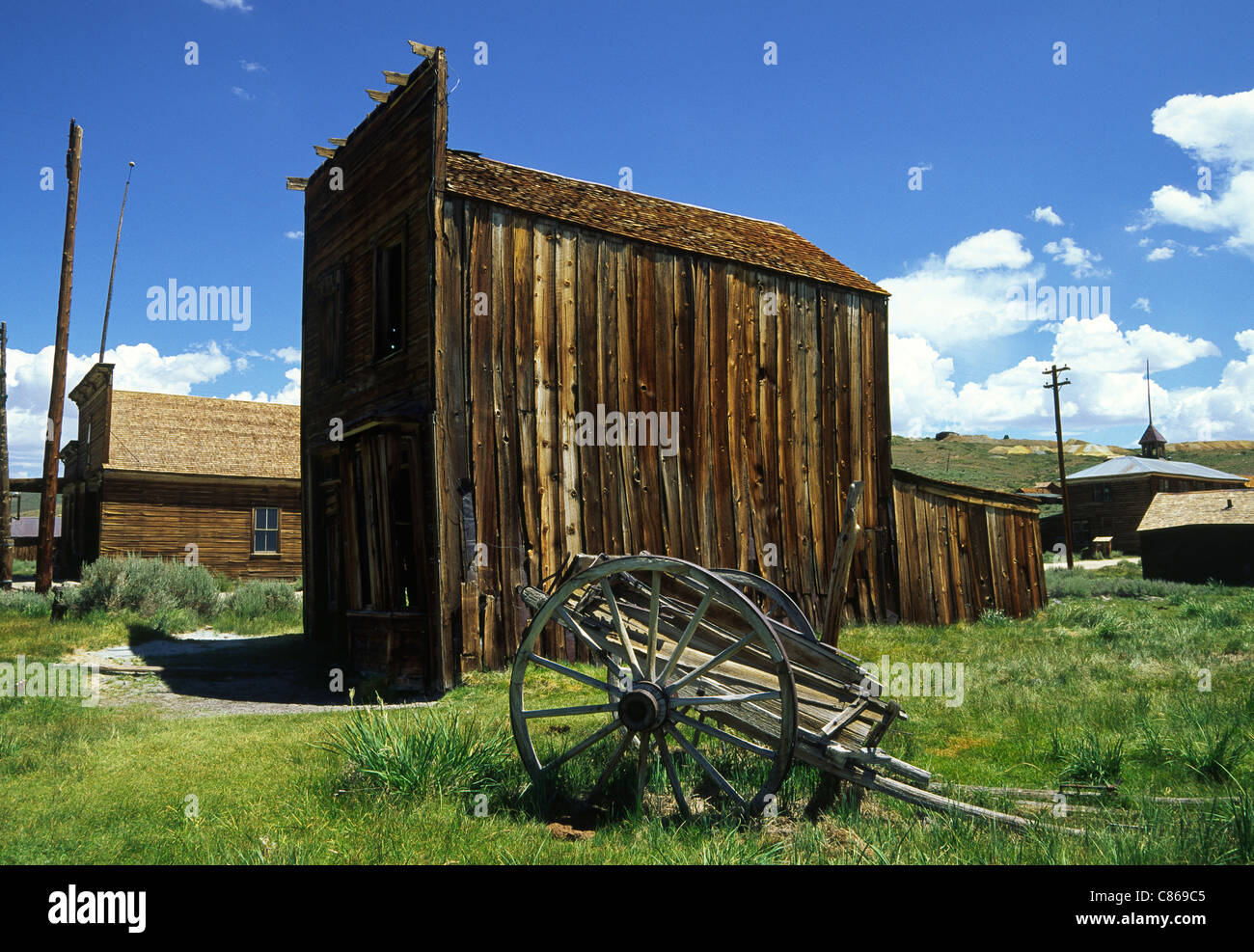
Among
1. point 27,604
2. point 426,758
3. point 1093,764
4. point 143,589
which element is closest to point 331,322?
point 143,589

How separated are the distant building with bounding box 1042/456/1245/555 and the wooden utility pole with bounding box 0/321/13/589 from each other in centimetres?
4068

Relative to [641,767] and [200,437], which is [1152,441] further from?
[641,767]

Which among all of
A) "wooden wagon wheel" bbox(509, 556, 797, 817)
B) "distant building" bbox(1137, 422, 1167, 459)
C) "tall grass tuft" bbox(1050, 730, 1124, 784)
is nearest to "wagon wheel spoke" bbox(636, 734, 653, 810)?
"wooden wagon wheel" bbox(509, 556, 797, 817)

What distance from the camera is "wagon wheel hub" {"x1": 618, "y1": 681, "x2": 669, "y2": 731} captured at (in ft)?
14.7

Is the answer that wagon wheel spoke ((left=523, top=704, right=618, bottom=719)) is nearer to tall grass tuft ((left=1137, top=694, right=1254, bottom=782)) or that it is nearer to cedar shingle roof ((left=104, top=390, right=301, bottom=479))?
tall grass tuft ((left=1137, top=694, right=1254, bottom=782))

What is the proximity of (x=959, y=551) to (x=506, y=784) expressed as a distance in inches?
458

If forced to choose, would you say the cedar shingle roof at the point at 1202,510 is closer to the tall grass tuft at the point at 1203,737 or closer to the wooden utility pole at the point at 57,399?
the tall grass tuft at the point at 1203,737

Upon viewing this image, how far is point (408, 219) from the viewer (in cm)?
1095

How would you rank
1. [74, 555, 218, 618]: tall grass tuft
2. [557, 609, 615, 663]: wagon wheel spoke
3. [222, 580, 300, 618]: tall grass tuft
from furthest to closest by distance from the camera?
1. [222, 580, 300, 618]: tall grass tuft
2. [74, 555, 218, 618]: tall grass tuft
3. [557, 609, 615, 663]: wagon wheel spoke

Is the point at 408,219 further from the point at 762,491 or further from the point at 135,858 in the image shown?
the point at 135,858

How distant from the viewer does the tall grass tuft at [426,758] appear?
4.88 meters

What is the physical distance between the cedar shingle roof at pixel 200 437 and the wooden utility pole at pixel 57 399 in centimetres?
464

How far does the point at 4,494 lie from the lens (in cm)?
2045
